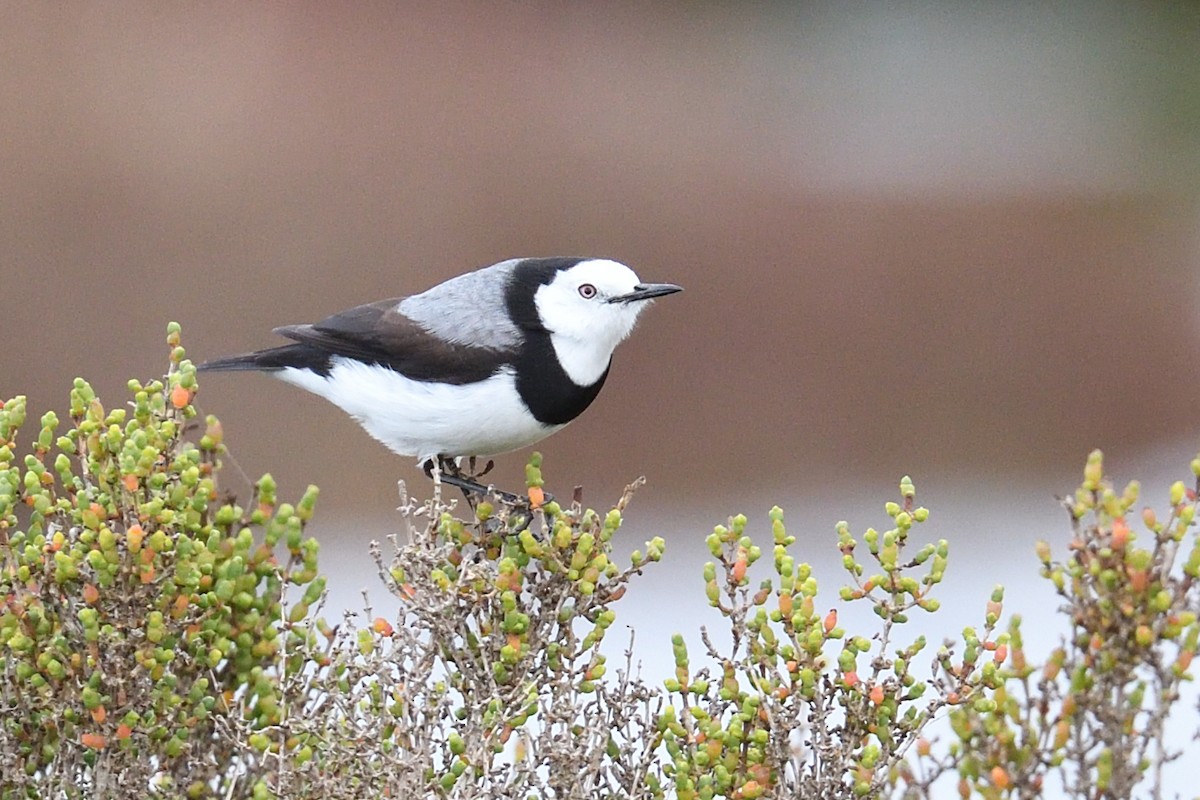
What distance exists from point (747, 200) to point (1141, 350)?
2.75 metres

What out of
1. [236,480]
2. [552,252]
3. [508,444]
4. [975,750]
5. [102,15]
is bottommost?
[975,750]

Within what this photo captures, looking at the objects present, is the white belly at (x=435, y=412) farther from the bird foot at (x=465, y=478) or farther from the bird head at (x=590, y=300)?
the bird head at (x=590, y=300)

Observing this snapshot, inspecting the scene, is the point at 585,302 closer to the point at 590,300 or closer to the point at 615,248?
the point at 590,300

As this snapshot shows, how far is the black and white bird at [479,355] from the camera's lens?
332 centimetres

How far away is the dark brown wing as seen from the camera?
11.1 feet

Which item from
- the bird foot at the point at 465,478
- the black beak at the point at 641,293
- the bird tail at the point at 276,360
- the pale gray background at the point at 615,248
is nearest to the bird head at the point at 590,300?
the black beak at the point at 641,293

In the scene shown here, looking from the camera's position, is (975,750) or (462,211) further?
(462,211)

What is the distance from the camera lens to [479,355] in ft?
11.1

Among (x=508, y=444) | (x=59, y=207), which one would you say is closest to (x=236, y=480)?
(x=59, y=207)

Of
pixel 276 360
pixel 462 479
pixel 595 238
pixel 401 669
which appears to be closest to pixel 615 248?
pixel 595 238

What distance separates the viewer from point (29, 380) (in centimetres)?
813

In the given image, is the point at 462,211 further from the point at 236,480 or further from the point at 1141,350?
the point at 1141,350

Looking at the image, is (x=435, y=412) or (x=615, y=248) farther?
(x=615, y=248)

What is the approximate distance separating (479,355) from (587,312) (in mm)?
279
